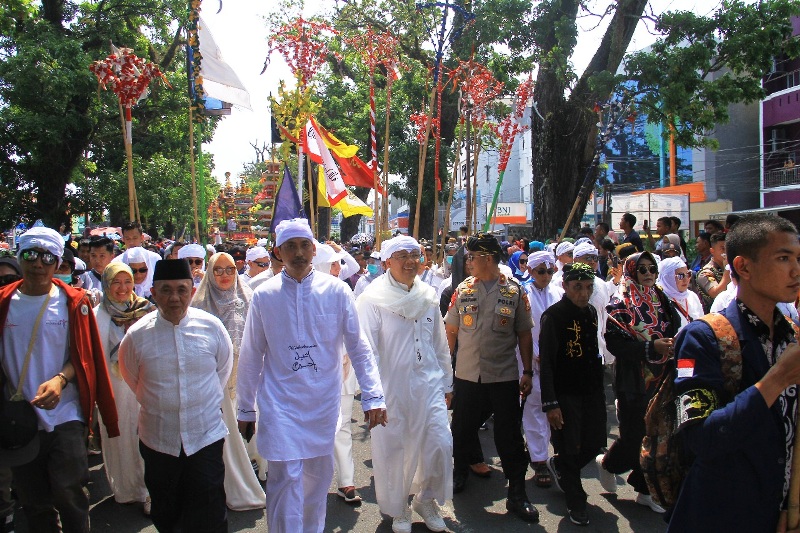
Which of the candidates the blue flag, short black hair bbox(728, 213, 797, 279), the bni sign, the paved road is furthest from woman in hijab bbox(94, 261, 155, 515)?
the bni sign

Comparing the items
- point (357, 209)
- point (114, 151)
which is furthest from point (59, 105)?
point (357, 209)

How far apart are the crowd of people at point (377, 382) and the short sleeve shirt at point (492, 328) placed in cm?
1

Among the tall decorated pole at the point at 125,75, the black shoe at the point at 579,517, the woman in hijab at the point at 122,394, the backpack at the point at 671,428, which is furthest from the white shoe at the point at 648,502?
the tall decorated pole at the point at 125,75

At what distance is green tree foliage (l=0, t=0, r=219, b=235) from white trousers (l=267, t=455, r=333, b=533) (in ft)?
44.7

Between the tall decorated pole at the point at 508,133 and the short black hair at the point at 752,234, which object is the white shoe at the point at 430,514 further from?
the tall decorated pole at the point at 508,133

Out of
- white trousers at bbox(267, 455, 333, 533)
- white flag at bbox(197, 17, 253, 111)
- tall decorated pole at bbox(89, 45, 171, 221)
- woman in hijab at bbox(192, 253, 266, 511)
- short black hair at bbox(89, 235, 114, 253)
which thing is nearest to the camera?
white trousers at bbox(267, 455, 333, 533)

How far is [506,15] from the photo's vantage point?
1297 centimetres

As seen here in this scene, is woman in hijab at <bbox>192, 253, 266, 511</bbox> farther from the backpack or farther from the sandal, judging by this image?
the backpack

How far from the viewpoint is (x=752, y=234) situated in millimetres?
2475

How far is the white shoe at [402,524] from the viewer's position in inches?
184

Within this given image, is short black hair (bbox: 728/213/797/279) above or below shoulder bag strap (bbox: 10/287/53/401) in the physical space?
above

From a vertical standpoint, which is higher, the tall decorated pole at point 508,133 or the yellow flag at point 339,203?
the tall decorated pole at point 508,133

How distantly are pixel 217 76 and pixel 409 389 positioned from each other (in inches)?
207

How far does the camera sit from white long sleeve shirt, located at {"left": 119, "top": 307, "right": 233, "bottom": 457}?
378 centimetres
